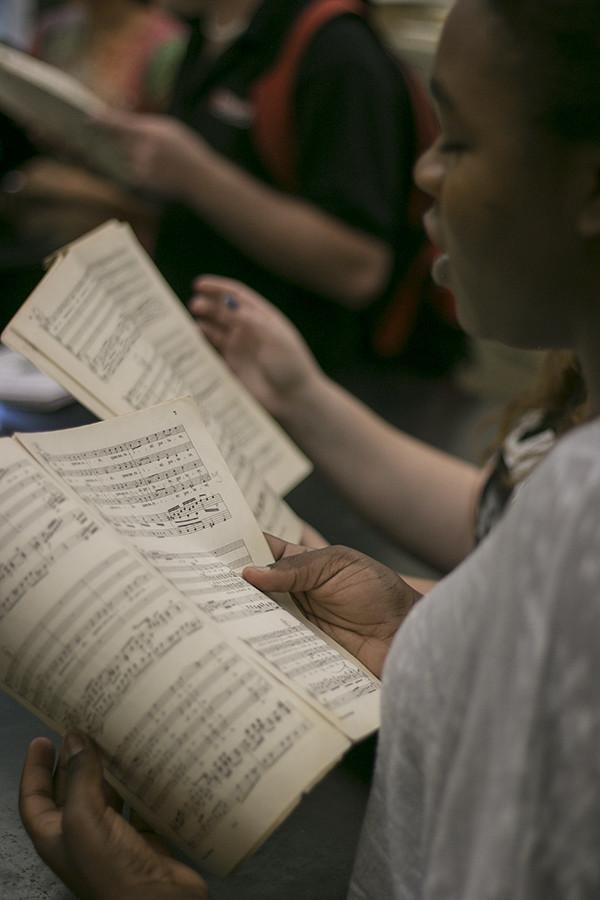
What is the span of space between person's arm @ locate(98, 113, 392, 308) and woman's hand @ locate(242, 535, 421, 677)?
3.88 feet

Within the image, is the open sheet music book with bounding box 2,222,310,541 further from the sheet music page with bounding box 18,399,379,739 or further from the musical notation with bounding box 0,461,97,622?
the musical notation with bounding box 0,461,97,622

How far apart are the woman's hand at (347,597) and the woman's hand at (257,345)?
62cm

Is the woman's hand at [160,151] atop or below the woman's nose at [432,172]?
below

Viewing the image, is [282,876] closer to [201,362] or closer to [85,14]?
[201,362]

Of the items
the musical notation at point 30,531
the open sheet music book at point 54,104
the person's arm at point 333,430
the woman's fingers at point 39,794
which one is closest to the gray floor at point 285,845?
the woman's fingers at point 39,794

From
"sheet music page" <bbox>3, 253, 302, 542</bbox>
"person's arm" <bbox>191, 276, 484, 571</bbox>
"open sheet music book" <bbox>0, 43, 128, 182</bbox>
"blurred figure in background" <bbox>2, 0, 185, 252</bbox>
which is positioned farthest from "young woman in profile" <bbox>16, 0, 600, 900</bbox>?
"blurred figure in background" <bbox>2, 0, 185, 252</bbox>

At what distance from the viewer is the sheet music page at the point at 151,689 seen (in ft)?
2.06

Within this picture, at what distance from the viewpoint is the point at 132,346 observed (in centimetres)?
109

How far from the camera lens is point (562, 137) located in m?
0.60

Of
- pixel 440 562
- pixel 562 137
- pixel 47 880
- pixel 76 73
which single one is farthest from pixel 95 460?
pixel 76 73

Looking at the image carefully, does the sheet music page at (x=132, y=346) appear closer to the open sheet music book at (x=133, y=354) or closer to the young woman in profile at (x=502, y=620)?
the open sheet music book at (x=133, y=354)

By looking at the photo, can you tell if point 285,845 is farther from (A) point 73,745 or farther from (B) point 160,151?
(B) point 160,151

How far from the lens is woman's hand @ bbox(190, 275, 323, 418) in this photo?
141 centimetres

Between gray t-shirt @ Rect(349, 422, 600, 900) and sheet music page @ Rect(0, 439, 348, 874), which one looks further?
sheet music page @ Rect(0, 439, 348, 874)
